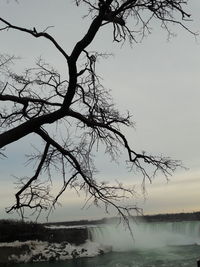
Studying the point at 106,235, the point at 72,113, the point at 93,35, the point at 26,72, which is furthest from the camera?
the point at 106,235

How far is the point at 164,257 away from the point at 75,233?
1486 cm

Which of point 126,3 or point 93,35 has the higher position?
point 126,3

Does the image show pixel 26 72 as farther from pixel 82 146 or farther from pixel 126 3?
pixel 126 3

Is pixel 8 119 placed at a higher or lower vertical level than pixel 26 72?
lower

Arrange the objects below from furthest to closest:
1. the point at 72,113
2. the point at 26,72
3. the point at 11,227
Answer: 1. the point at 11,227
2. the point at 26,72
3. the point at 72,113

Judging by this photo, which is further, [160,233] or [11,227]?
[160,233]

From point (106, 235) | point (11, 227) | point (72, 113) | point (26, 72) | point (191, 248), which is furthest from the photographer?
point (106, 235)

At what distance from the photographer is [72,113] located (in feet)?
39.2

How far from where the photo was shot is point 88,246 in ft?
179

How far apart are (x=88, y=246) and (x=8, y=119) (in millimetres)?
42796

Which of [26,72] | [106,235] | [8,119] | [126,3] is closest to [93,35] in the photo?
[126,3]

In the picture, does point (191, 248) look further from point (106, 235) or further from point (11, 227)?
point (11, 227)

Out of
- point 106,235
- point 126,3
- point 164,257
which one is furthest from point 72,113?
point 106,235

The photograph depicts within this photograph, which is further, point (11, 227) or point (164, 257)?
point (11, 227)
